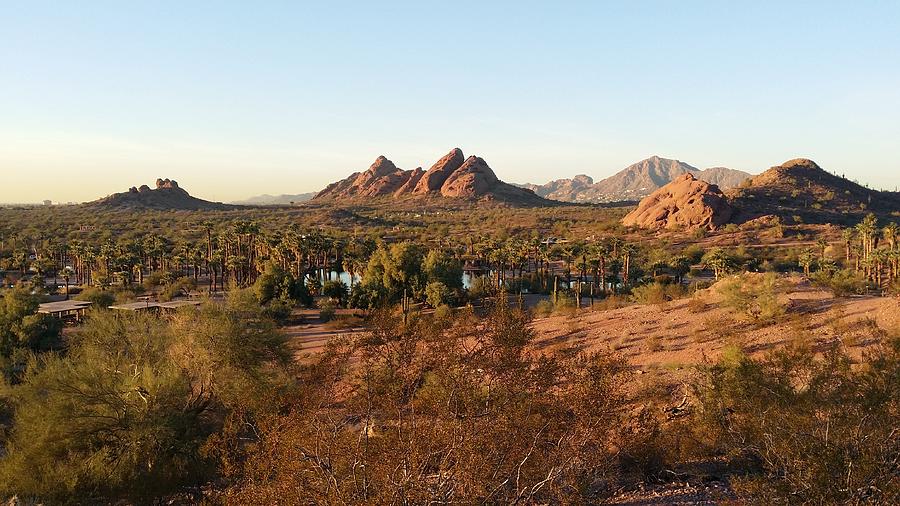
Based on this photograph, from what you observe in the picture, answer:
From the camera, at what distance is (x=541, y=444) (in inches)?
446

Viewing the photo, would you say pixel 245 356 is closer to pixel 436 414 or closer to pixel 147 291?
pixel 436 414

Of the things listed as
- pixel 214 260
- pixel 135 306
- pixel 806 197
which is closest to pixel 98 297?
pixel 135 306

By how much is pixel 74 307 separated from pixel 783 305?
148ft

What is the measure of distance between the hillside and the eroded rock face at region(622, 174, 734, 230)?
415 cm

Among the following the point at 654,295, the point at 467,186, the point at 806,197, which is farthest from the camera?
the point at 467,186

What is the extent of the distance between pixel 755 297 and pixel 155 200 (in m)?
181

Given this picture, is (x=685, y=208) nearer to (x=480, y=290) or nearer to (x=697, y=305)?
(x=480, y=290)

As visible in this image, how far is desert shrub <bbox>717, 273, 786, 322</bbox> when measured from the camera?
89.8 feet

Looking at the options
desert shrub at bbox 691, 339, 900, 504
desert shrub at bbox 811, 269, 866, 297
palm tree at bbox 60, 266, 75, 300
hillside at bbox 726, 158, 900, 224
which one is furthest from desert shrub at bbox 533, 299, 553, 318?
hillside at bbox 726, 158, 900, 224

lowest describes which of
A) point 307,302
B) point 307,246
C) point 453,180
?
point 307,302

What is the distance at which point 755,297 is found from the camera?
28.6 m

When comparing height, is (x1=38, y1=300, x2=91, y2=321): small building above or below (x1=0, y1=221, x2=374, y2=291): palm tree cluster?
below

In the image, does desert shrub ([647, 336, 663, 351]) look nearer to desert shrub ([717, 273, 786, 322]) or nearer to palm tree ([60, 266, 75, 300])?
desert shrub ([717, 273, 786, 322])

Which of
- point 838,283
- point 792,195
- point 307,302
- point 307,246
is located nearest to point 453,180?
point 792,195
